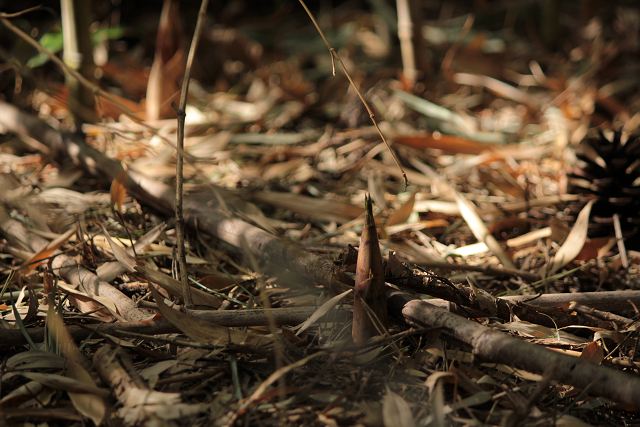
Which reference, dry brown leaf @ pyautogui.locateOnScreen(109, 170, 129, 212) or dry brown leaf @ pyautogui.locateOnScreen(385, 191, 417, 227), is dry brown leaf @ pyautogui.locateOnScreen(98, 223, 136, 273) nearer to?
dry brown leaf @ pyautogui.locateOnScreen(109, 170, 129, 212)

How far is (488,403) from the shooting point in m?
0.60

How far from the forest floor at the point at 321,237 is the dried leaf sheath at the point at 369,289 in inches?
1.2

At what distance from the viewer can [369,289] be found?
0.62 meters

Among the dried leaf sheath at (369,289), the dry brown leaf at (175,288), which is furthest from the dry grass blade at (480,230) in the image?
the dry brown leaf at (175,288)

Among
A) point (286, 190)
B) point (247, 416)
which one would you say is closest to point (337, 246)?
point (286, 190)

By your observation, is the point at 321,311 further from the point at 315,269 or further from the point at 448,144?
the point at 448,144

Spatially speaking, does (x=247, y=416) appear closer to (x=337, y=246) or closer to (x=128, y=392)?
(x=128, y=392)

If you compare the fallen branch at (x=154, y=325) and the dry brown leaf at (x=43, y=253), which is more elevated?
the dry brown leaf at (x=43, y=253)

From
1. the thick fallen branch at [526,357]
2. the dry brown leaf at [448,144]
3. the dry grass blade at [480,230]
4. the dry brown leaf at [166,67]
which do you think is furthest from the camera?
the dry brown leaf at [166,67]

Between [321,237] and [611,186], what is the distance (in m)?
0.72

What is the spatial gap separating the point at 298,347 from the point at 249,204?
498mm

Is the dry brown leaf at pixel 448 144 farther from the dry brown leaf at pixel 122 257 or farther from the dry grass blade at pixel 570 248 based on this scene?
the dry brown leaf at pixel 122 257

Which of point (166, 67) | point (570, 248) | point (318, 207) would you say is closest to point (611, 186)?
point (570, 248)

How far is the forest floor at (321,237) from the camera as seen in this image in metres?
0.58
